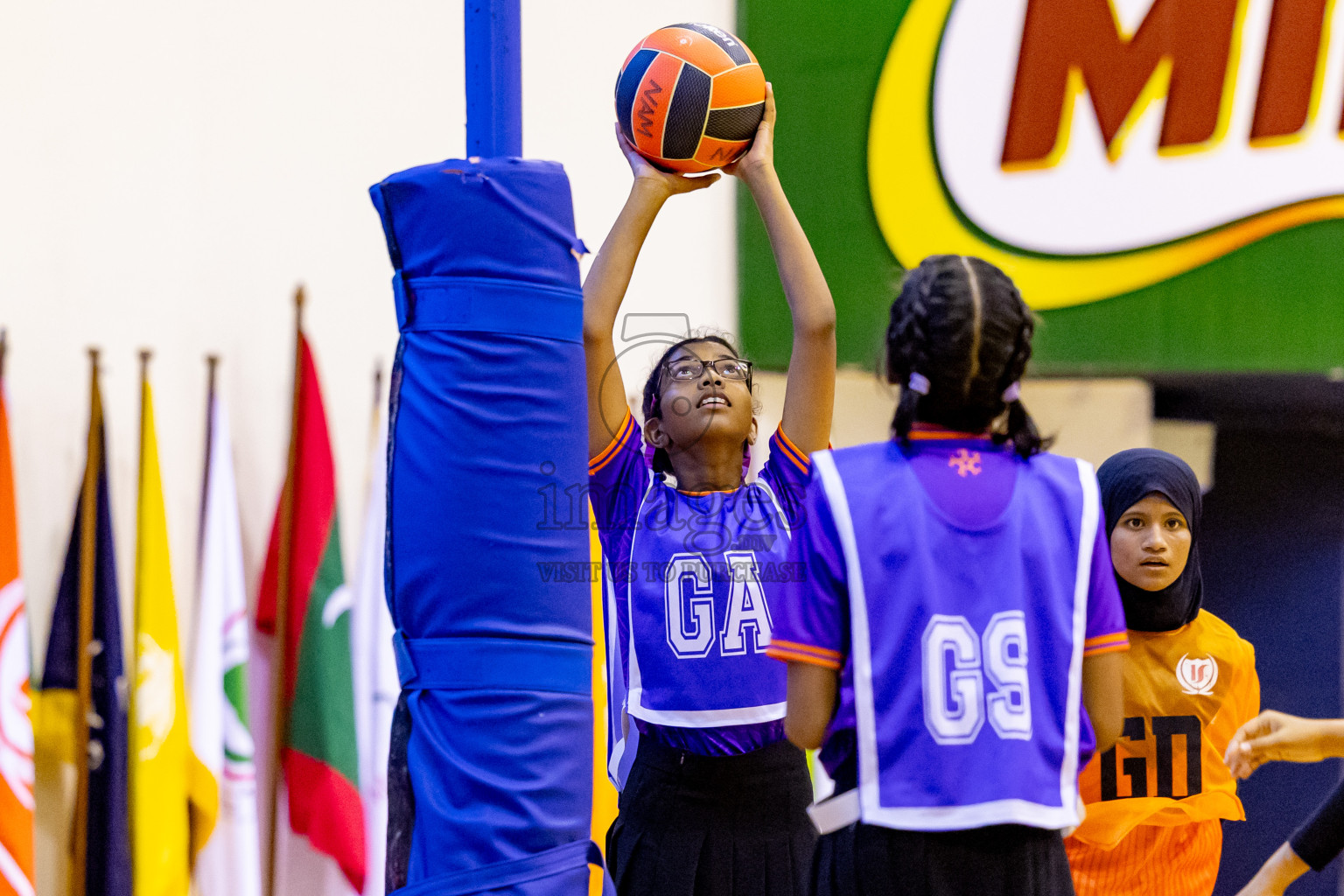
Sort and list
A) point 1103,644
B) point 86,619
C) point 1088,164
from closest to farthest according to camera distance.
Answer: point 1103,644 → point 86,619 → point 1088,164

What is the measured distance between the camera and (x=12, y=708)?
9.28ft

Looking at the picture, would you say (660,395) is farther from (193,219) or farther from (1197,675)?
(193,219)

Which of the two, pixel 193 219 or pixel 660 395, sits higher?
pixel 193 219

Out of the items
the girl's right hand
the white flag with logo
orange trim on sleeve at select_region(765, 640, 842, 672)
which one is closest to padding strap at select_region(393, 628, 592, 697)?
orange trim on sleeve at select_region(765, 640, 842, 672)

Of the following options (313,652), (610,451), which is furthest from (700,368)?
(313,652)

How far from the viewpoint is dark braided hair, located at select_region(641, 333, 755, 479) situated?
9.24 feet

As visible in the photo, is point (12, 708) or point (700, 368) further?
point (12, 708)

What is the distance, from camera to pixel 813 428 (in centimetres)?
264

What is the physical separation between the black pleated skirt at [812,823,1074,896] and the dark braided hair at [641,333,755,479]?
A: 1239 millimetres

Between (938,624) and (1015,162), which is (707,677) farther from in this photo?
(1015,162)

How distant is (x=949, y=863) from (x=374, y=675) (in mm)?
2375

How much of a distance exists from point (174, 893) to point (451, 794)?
65.8 inches

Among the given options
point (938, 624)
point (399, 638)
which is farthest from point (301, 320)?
point (938, 624)

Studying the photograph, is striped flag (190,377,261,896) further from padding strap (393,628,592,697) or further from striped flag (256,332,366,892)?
padding strap (393,628,592,697)
